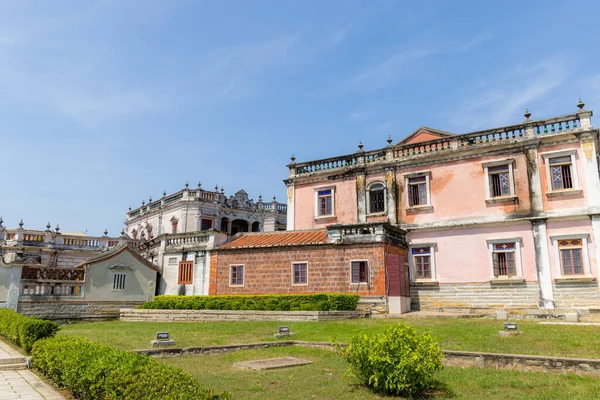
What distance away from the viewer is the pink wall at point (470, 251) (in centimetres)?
2342

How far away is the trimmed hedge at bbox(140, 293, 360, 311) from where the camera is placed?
21.1 meters

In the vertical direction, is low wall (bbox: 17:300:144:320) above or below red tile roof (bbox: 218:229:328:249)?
below

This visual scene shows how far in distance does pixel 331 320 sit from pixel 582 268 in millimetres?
12247

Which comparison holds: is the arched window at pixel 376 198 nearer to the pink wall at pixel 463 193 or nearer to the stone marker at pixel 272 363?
the pink wall at pixel 463 193

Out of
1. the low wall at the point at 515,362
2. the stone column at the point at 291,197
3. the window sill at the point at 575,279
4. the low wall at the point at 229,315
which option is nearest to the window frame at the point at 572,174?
the window sill at the point at 575,279

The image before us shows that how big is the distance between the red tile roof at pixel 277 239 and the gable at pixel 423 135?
8188mm

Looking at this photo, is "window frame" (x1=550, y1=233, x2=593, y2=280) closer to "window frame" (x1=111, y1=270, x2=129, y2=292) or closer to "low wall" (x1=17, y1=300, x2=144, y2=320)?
"low wall" (x1=17, y1=300, x2=144, y2=320)

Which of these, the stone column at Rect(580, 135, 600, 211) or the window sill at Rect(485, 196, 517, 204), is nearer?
the stone column at Rect(580, 135, 600, 211)

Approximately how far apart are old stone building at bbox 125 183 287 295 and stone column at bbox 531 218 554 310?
16.7 metres

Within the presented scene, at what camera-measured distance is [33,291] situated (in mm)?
22125

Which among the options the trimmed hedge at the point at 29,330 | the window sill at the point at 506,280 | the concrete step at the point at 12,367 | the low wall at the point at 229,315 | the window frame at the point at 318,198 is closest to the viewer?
the concrete step at the point at 12,367

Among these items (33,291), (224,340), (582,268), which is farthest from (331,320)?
(33,291)

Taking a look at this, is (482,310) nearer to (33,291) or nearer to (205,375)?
(205,375)

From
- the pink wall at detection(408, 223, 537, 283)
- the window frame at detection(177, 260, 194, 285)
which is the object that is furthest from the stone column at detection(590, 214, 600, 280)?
the window frame at detection(177, 260, 194, 285)
